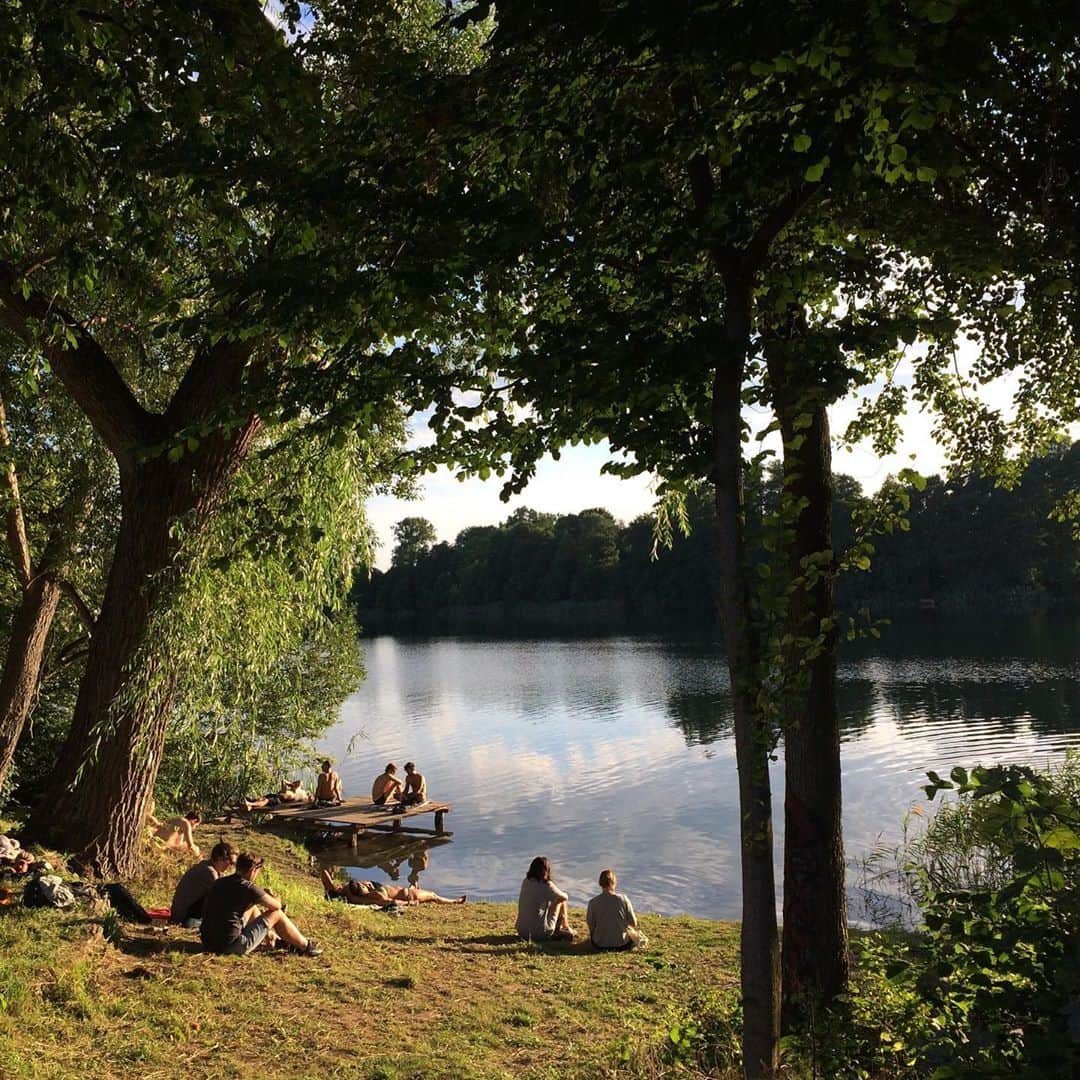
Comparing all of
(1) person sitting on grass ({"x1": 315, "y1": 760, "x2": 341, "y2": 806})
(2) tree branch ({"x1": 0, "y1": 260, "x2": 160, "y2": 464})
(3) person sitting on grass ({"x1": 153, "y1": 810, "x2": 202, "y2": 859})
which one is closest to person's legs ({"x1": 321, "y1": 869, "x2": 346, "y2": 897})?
(3) person sitting on grass ({"x1": 153, "y1": 810, "x2": 202, "y2": 859})

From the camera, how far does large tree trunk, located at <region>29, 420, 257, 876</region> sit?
762 cm

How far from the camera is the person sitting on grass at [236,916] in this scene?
7.01 metres

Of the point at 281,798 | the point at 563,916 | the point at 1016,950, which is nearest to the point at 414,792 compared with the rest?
the point at 281,798

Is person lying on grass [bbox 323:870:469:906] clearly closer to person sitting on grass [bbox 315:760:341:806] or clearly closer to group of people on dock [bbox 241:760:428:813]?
group of people on dock [bbox 241:760:428:813]

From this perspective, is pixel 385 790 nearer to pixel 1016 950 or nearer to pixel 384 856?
pixel 384 856

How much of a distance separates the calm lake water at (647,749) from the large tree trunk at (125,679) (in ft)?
24.0

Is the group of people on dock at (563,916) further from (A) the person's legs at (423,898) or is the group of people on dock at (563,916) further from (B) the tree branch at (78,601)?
(B) the tree branch at (78,601)

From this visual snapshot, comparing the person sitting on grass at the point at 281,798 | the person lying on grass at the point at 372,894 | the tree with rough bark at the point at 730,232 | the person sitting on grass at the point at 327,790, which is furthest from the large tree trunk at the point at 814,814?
the person sitting on grass at the point at 281,798

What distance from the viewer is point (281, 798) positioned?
59.5ft

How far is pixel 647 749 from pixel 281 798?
10224 millimetres

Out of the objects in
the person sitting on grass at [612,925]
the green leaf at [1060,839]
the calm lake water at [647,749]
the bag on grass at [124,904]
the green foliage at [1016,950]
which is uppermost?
the green leaf at [1060,839]

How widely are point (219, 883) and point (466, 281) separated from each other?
201 inches

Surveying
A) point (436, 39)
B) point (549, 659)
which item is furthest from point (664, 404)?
point (549, 659)

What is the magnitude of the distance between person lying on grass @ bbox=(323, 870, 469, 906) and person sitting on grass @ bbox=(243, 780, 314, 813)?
568 cm
